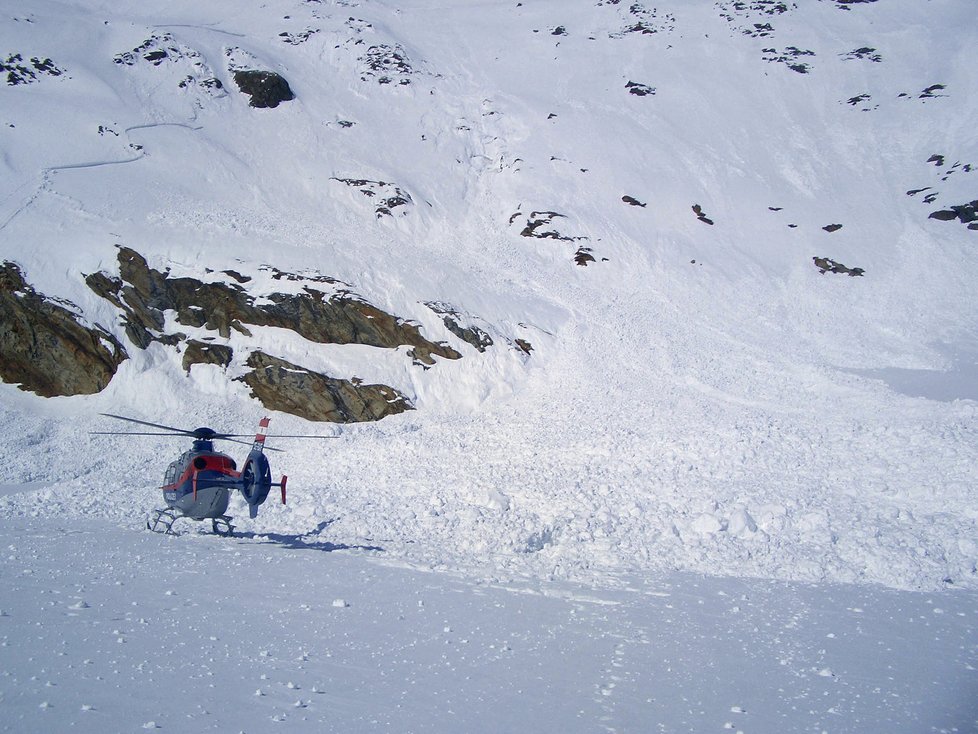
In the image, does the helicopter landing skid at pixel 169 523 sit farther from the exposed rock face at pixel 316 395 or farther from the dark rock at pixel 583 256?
the dark rock at pixel 583 256

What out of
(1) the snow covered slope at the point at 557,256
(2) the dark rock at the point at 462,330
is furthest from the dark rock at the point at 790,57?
(2) the dark rock at the point at 462,330

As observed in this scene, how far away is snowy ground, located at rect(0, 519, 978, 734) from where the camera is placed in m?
5.50

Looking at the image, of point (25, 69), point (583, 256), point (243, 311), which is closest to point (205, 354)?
point (243, 311)

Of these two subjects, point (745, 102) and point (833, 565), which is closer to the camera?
point (833, 565)

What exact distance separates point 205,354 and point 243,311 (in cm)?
200

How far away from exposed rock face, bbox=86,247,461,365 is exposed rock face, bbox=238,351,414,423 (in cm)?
173

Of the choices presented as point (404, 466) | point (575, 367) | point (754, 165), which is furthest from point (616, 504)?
point (754, 165)

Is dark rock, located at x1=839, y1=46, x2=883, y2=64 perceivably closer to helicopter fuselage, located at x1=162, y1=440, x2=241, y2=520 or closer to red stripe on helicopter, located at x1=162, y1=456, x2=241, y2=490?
red stripe on helicopter, located at x1=162, y1=456, x2=241, y2=490

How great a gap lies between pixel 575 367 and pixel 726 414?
6.07 metres

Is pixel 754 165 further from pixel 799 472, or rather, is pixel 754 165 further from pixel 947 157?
pixel 799 472

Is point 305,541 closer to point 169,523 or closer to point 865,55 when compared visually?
point 169,523

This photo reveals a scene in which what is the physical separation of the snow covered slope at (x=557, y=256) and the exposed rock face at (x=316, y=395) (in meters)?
0.48

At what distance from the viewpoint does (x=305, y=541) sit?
12.0 metres

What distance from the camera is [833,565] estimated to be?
1093 cm
